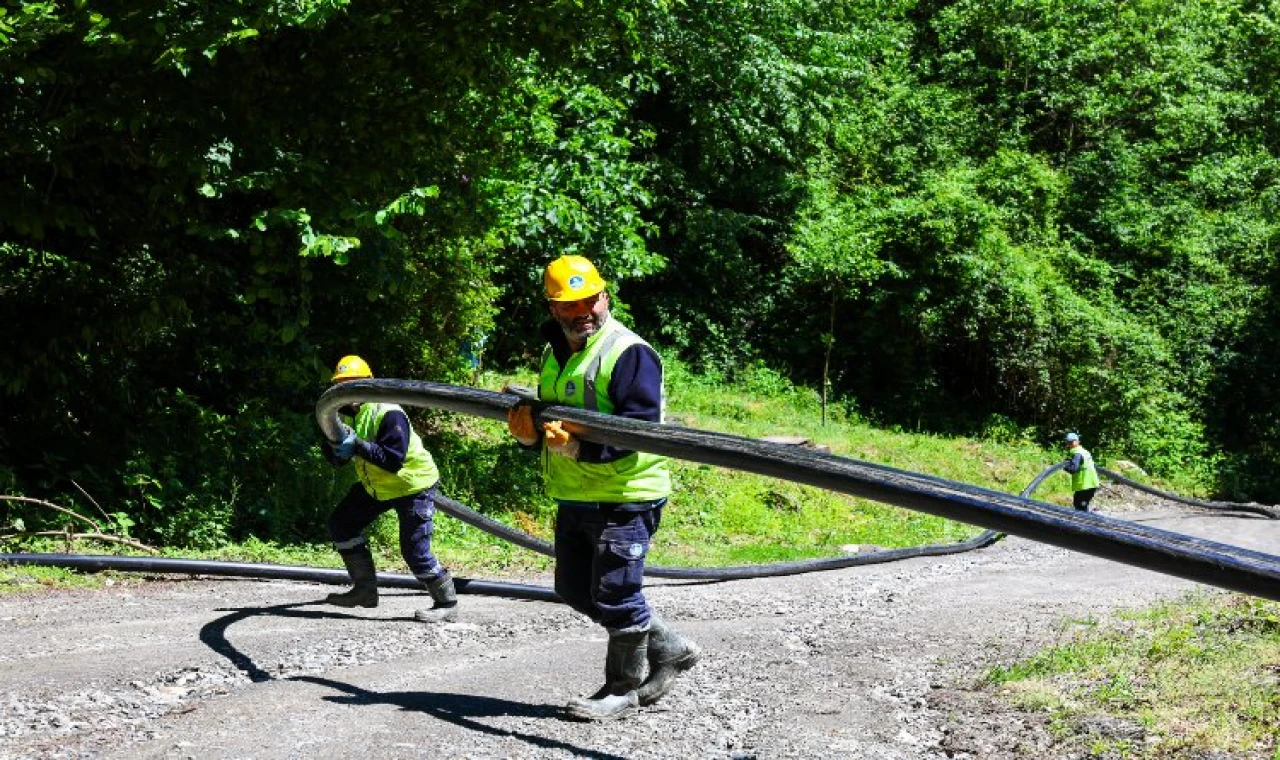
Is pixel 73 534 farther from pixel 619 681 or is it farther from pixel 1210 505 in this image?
pixel 1210 505

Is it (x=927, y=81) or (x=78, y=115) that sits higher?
(x=927, y=81)

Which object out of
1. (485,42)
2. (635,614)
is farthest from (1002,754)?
(485,42)

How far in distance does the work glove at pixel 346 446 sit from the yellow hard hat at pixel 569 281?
2.69 meters

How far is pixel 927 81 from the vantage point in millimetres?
36562

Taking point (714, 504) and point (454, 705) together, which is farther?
point (714, 504)

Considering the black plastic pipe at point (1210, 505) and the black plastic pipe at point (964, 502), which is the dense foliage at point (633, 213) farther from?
the black plastic pipe at point (964, 502)

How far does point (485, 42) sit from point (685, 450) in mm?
7448

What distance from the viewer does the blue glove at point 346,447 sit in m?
7.66

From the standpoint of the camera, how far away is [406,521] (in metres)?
8.11

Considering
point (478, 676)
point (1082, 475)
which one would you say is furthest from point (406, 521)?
point (1082, 475)

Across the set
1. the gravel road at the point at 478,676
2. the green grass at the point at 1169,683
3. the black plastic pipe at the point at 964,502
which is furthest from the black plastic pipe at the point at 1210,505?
the black plastic pipe at the point at 964,502

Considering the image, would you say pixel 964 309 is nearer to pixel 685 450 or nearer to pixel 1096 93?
pixel 1096 93

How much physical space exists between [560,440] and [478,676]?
194cm

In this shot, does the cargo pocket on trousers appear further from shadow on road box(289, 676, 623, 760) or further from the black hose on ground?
the black hose on ground
